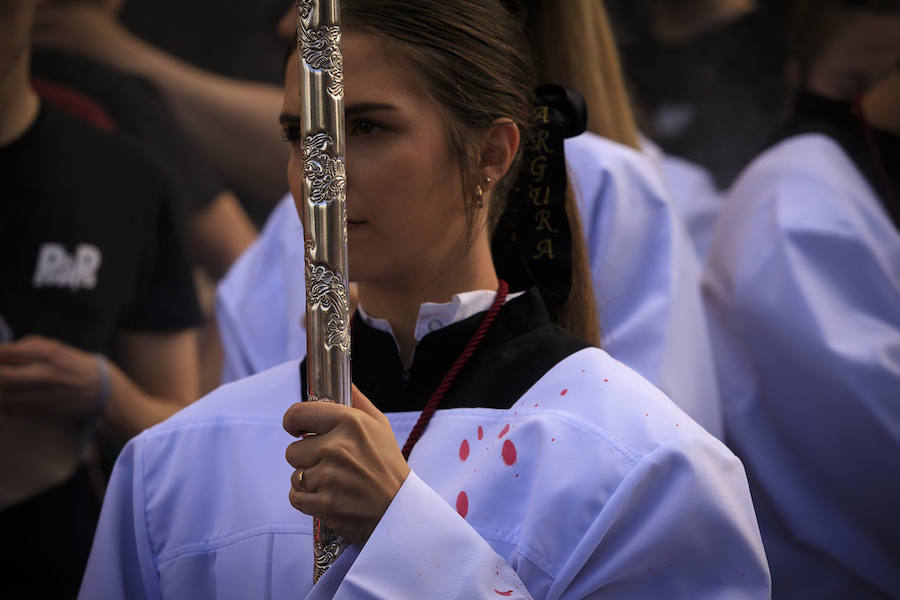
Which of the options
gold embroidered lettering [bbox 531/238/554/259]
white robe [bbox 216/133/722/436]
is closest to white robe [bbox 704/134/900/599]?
white robe [bbox 216/133/722/436]

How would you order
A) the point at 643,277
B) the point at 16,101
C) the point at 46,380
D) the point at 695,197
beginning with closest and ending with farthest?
the point at 46,380, the point at 16,101, the point at 643,277, the point at 695,197

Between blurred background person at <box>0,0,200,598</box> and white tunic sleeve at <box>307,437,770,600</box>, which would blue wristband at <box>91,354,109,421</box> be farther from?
white tunic sleeve at <box>307,437,770,600</box>

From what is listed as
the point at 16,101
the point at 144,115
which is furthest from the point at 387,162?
the point at 144,115

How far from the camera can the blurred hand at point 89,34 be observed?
6.23 ft

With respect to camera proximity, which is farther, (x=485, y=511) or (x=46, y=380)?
(x=46, y=380)

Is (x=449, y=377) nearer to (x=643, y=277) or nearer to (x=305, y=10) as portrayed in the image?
(x=305, y=10)

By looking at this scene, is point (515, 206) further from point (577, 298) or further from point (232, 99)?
point (232, 99)

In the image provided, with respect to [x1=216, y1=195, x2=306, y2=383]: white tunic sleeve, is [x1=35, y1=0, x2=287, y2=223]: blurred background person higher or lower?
higher

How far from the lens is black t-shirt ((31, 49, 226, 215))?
1.94m

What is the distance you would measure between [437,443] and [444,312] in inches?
6.2

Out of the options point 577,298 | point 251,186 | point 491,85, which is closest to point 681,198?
point 251,186

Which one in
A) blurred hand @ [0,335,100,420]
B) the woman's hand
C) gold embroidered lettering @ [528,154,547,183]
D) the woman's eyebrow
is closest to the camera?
the woman's hand

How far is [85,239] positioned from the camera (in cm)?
178

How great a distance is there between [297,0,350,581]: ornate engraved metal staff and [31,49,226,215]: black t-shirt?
1.20 metres
